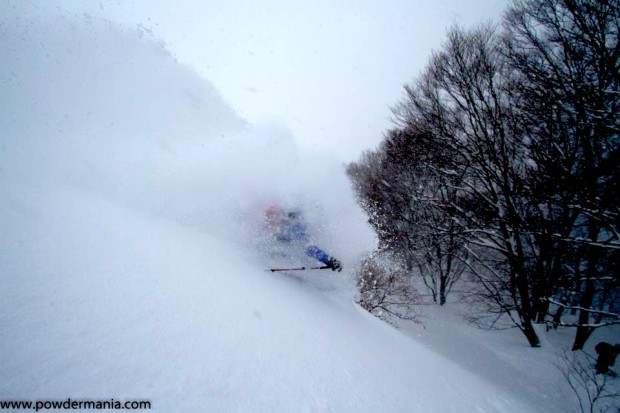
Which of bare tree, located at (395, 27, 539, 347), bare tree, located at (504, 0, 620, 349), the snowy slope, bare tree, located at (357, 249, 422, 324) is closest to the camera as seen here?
the snowy slope

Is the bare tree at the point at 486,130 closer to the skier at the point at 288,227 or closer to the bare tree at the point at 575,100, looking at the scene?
the bare tree at the point at 575,100

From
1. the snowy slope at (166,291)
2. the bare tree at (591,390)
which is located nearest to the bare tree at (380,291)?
the bare tree at (591,390)

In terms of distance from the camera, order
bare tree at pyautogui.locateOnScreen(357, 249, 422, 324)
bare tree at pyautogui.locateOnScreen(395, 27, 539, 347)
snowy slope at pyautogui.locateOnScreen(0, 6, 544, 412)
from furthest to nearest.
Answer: bare tree at pyautogui.locateOnScreen(357, 249, 422, 324) < bare tree at pyautogui.locateOnScreen(395, 27, 539, 347) < snowy slope at pyautogui.locateOnScreen(0, 6, 544, 412)

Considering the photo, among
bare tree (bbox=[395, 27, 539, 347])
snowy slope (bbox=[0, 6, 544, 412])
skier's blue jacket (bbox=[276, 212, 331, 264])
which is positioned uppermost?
bare tree (bbox=[395, 27, 539, 347])

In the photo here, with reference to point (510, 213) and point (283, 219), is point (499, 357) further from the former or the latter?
point (283, 219)

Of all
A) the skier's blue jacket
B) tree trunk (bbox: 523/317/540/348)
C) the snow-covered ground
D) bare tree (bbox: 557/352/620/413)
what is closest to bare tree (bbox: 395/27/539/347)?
tree trunk (bbox: 523/317/540/348)

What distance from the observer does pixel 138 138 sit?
348 inches

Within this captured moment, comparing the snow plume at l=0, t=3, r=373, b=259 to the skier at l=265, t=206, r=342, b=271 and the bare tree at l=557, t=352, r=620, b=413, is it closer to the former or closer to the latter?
the skier at l=265, t=206, r=342, b=271

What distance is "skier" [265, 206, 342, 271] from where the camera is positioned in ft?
16.7

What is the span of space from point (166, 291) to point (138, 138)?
27.3ft

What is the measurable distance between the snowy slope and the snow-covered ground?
0.02 m

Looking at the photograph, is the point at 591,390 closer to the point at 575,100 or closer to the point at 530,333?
the point at 530,333

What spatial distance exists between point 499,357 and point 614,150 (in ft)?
20.3

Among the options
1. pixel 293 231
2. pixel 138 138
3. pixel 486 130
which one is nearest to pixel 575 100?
pixel 486 130
